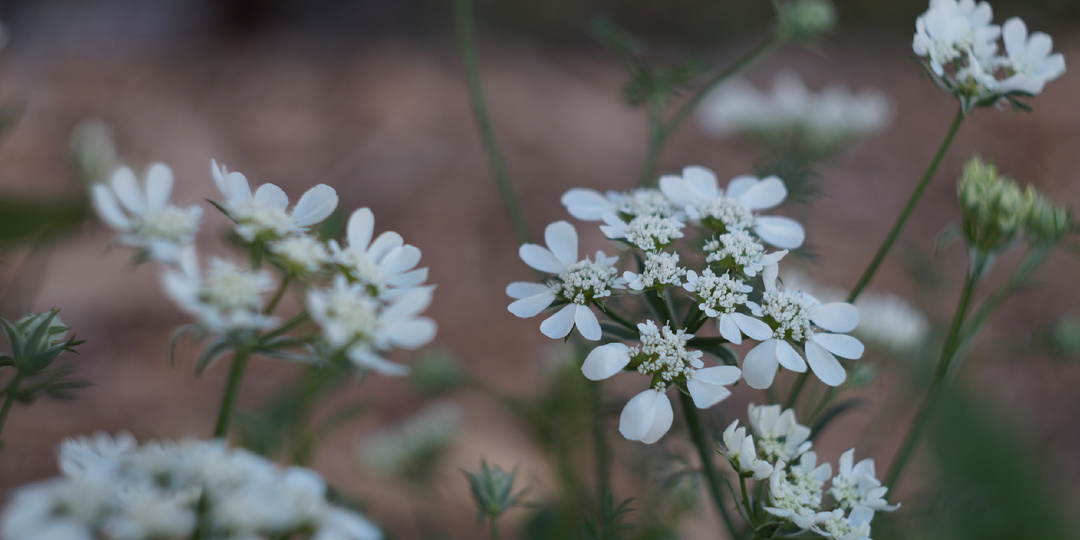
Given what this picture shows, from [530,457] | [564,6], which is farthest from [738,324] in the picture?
[564,6]

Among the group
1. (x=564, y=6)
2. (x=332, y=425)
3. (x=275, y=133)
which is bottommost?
(x=332, y=425)

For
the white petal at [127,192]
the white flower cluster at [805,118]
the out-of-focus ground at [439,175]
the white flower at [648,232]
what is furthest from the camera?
the out-of-focus ground at [439,175]

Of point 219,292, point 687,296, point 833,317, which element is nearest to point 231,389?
point 219,292

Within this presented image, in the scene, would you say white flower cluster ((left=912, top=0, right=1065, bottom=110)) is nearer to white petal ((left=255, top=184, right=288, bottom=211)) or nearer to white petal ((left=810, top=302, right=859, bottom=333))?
white petal ((left=810, top=302, right=859, bottom=333))

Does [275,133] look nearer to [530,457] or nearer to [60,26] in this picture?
[60,26]

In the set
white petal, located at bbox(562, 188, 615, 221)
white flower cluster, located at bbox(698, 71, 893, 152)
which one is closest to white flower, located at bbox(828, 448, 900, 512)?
white petal, located at bbox(562, 188, 615, 221)

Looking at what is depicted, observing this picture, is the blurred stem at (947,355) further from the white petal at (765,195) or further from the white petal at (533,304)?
the white petal at (533,304)

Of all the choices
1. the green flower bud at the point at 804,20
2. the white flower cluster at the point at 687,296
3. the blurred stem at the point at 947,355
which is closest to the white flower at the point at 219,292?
the white flower cluster at the point at 687,296
